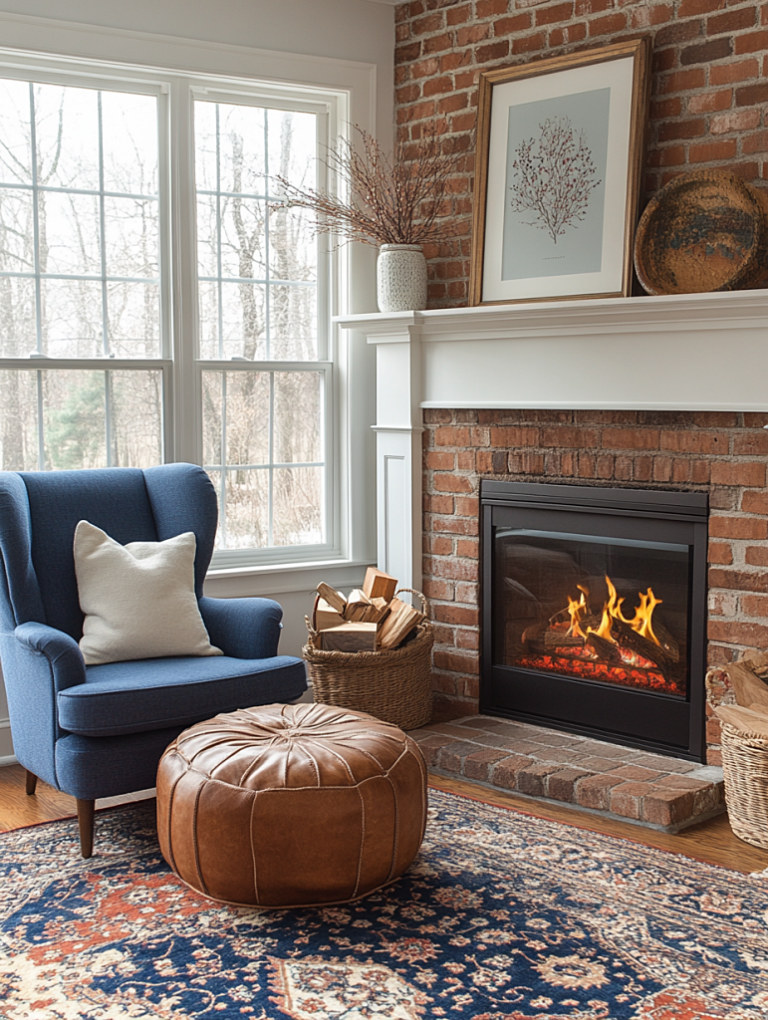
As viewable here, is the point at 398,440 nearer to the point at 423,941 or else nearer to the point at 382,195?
the point at 382,195

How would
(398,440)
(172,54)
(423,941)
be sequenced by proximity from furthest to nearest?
(398,440)
(172,54)
(423,941)

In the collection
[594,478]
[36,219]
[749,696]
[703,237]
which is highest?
[36,219]

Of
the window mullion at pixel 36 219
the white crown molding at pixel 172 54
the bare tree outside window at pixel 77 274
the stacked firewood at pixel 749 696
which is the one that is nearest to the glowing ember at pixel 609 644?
the stacked firewood at pixel 749 696

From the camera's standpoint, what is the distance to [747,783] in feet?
9.87

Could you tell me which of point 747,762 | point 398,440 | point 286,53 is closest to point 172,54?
point 286,53

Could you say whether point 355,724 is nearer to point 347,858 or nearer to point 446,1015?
point 347,858

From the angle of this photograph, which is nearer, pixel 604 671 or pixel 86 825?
pixel 86 825

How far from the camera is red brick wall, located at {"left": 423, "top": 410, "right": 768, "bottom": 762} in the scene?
3338 millimetres

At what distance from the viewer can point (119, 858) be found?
2936mm

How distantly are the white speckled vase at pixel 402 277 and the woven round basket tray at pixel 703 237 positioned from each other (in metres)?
0.93

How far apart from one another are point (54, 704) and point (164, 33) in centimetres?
253

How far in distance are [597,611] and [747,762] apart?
967 mm

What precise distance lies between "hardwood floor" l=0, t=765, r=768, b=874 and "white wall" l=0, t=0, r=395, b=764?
450 mm

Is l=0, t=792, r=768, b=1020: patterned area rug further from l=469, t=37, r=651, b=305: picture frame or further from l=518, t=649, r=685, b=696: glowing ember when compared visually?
l=469, t=37, r=651, b=305: picture frame
